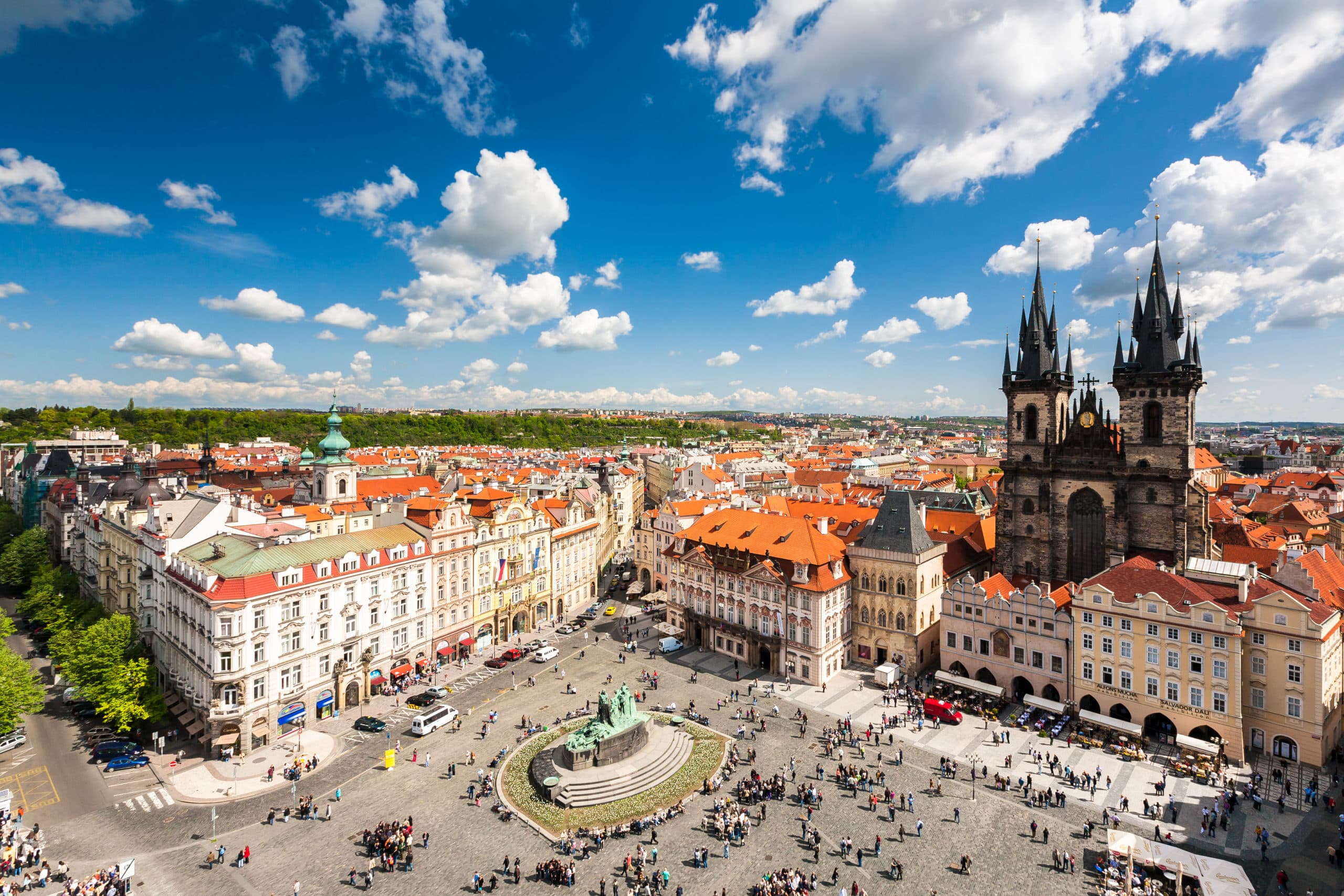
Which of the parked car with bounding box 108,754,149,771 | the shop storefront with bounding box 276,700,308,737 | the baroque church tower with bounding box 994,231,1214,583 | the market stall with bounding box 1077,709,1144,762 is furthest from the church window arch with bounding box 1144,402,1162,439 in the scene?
the parked car with bounding box 108,754,149,771

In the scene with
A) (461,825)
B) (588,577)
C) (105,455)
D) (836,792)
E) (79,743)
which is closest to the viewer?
(461,825)

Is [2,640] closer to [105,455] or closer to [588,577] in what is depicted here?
[588,577]

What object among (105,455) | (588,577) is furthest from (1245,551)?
(105,455)

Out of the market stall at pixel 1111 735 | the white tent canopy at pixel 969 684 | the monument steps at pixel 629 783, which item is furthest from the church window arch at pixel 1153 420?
the monument steps at pixel 629 783

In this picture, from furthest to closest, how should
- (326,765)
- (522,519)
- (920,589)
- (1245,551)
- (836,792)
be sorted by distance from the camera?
(522,519), (1245,551), (920,589), (326,765), (836,792)

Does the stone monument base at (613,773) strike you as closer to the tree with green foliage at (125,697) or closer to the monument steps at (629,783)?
the monument steps at (629,783)

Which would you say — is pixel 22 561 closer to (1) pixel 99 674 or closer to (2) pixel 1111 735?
(1) pixel 99 674

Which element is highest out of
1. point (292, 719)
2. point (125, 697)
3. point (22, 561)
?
point (22, 561)

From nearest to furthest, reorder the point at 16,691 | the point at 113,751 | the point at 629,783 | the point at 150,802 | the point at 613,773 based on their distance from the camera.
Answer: the point at 150,802, the point at 629,783, the point at 613,773, the point at 16,691, the point at 113,751

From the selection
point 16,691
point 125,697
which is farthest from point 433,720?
point 16,691
